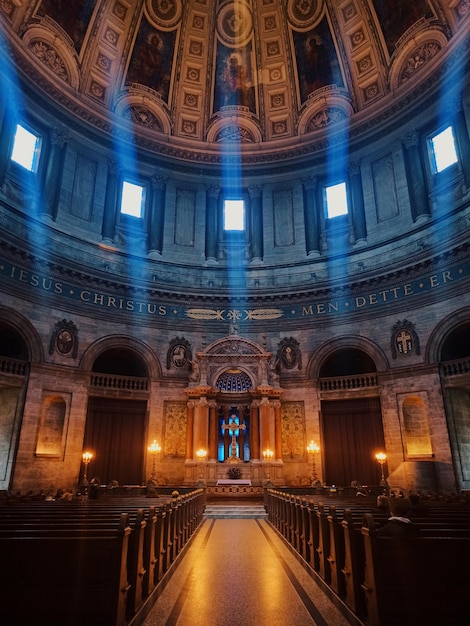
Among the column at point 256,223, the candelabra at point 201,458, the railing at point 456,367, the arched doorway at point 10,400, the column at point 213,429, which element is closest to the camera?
the arched doorway at point 10,400

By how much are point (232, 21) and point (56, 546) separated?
35378 mm

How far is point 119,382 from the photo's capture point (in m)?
24.8

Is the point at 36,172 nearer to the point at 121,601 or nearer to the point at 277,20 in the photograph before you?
the point at 277,20

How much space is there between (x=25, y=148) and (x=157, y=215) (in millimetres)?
8379

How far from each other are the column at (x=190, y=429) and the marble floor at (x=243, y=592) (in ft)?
43.9

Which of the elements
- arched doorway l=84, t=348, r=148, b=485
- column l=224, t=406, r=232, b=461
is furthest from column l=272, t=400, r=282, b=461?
arched doorway l=84, t=348, r=148, b=485

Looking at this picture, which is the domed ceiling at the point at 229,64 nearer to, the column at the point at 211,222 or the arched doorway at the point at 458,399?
the column at the point at 211,222

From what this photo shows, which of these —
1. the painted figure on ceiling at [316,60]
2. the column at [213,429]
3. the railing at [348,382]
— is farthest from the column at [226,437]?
the painted figure on ceiling at [316,60]

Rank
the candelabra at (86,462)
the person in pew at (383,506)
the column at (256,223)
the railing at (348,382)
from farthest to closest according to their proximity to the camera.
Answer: the column at (256,223) < the railing at (348,382) < the candelabra at (86,462) < the person in pew at (383,506)

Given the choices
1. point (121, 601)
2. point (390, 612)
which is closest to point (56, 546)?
point (121, 601)

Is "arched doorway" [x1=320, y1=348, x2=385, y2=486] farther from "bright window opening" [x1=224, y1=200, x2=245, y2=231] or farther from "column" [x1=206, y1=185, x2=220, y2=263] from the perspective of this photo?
"bright window opening" [x1=224, y1=200, x2=245, y2=231]

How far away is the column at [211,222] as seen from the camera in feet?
96.0

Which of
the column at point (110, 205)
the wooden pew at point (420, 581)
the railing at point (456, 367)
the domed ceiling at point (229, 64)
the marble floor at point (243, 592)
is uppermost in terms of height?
the domed ceiling at point (229, 64)

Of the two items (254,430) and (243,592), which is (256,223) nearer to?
(254,430)
